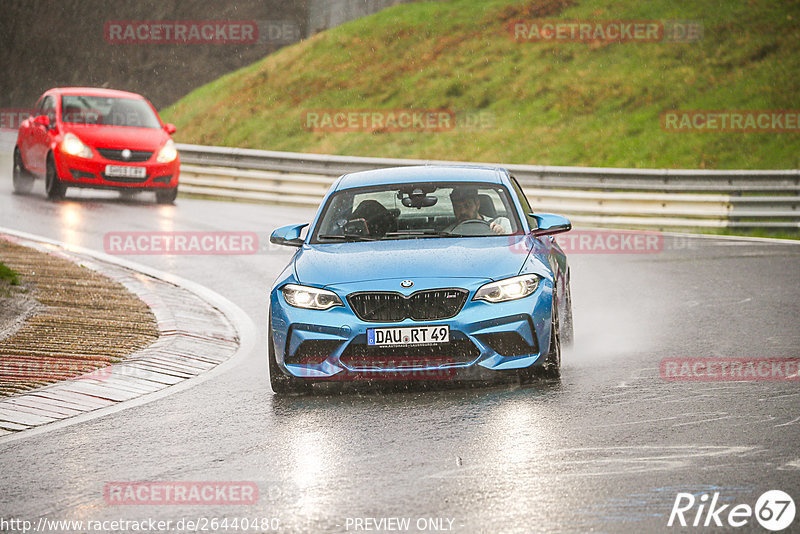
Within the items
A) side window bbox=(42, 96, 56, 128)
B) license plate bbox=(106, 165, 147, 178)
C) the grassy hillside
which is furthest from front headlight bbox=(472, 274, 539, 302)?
the grassy hillside

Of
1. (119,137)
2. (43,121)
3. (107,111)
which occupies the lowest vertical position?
(119,137)

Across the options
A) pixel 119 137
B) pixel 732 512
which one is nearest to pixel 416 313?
pixel 732 512

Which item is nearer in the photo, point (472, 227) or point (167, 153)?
point (472, 227)

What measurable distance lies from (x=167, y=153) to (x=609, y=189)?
7438 millimetres

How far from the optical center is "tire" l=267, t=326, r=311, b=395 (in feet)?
27.1

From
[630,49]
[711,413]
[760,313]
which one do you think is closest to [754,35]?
[630,49]

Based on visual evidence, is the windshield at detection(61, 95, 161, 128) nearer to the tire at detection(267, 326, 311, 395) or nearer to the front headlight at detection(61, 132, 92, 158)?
the front headlight at detection(61, 132, 92, 158)

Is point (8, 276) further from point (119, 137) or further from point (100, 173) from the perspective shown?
point (119, 137)

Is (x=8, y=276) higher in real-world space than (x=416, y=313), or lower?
lower

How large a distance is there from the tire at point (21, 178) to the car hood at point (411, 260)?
50.1 ft

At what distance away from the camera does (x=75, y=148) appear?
68.0 ft

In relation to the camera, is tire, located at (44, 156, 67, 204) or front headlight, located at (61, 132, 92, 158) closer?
front headlight, located at (61, 132, 92, 158)

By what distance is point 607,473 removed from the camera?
605cm

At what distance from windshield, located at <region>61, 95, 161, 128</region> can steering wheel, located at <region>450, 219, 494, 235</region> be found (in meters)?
13.8
